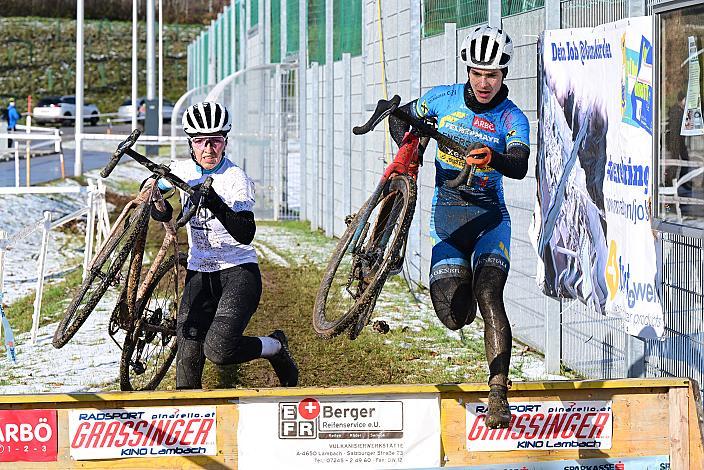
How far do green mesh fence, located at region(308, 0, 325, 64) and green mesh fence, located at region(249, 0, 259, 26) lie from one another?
920 centimetres

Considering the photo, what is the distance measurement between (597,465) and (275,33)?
23507 mm

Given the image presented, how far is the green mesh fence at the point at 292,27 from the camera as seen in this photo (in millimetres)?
26156

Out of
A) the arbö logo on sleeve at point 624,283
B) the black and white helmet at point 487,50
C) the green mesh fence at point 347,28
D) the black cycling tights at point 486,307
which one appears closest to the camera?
the black cycling tights at point 486,307

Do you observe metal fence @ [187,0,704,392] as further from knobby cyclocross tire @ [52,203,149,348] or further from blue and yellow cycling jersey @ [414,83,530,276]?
knobby cyclocross tire @ [52,203,149,348]

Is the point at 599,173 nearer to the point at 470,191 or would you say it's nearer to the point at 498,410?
the point at 470,191

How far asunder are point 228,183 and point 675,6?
9.01ft

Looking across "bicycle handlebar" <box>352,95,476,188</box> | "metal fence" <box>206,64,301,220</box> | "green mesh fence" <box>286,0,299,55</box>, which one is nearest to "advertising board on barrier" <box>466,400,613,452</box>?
"bicycle handlebar" <box>352,95,476,188</box>

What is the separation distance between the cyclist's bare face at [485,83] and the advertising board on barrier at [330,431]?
1.79m

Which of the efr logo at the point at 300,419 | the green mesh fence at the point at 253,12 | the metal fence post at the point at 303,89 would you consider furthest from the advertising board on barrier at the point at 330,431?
the green mesh fence at the point at 253,12

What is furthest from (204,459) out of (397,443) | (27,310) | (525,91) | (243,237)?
(27,310)

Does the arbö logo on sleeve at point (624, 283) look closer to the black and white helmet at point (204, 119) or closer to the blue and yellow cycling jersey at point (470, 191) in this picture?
the blue and yellow cycling jersey at point (470, 191)

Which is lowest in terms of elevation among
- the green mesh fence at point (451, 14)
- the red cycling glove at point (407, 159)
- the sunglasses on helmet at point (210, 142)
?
the red cycling glove at point (407, 159)

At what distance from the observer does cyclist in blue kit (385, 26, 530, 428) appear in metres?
7.26

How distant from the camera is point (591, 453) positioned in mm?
6734
